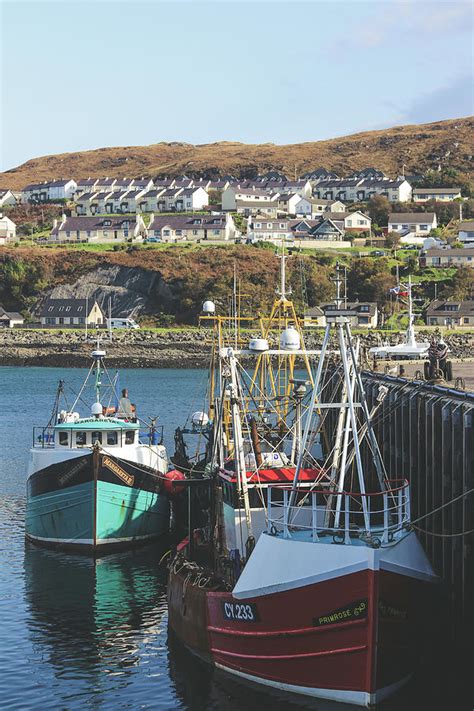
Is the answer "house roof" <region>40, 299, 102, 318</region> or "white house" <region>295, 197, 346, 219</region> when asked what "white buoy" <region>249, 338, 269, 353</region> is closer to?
"house roof" <region>40, 299, 102, 318</region>

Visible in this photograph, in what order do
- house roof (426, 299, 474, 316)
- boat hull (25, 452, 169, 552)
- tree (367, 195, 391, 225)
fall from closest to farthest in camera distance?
boat hull (25, 452, 169, 552)
house roof (426, 299, 474, 316)
tree (367, 195, 391, 225)

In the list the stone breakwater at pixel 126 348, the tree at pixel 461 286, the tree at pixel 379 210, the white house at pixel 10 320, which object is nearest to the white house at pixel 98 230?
the white house at pixel 10 320

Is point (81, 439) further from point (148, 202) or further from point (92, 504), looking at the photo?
point (148, 202)

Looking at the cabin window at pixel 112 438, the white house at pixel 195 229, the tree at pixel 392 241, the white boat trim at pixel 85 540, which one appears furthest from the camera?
the white house at pixel 195 229

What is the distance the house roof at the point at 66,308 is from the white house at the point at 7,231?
115 feet

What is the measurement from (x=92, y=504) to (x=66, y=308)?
109084 millimetres

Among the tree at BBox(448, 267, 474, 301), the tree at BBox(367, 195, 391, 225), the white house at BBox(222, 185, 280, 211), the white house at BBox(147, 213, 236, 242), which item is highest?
the white house at BBox(222, 185, 280, 211)

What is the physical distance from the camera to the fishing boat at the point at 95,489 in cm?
3161

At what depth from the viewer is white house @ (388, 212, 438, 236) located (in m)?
163

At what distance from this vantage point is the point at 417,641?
19797 mm

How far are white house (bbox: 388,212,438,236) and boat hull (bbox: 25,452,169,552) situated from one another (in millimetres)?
133566

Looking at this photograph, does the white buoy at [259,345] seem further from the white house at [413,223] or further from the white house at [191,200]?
the white house at [191,200]

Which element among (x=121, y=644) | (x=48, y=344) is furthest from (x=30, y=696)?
(x=48, y=344)

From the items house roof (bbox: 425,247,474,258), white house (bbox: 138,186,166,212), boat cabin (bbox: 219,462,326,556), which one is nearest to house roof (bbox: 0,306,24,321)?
house roof (bbox: 425,247,474,258)
